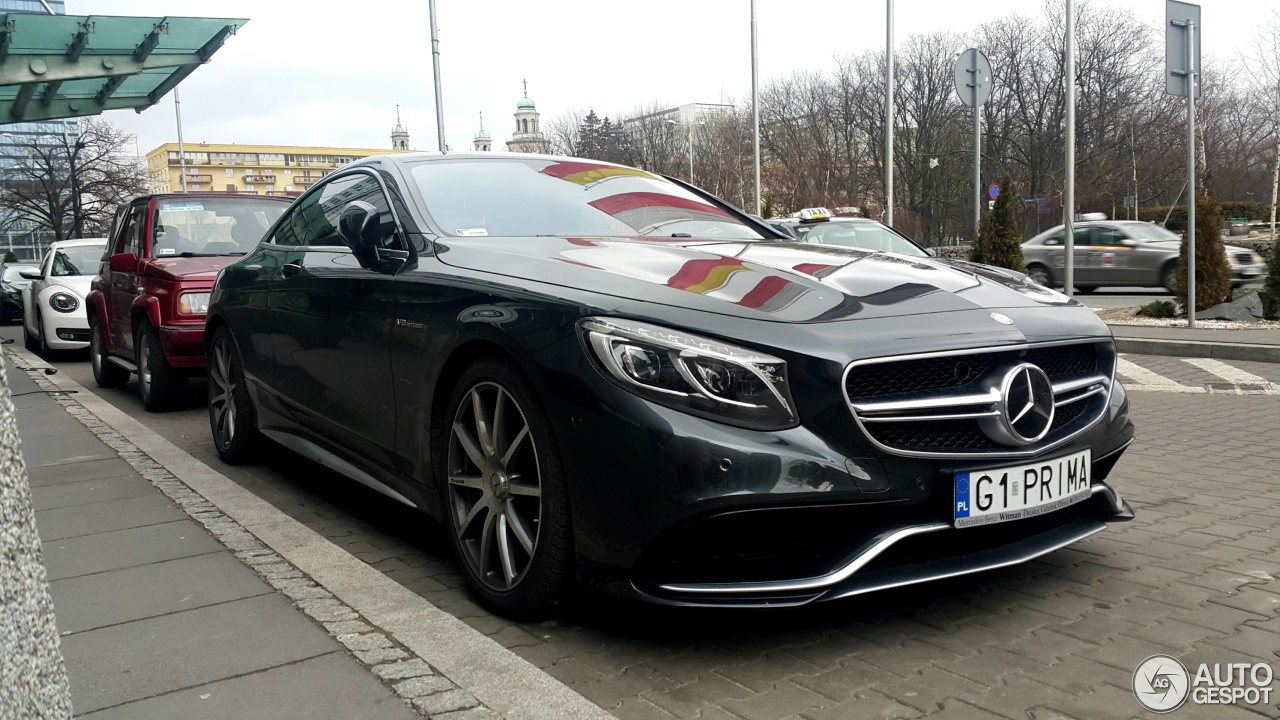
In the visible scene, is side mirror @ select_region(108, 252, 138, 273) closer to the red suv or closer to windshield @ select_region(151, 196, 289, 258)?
the red suv

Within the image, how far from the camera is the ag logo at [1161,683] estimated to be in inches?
104

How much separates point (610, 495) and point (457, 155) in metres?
2.31

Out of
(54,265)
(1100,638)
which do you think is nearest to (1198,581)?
(1100,638)

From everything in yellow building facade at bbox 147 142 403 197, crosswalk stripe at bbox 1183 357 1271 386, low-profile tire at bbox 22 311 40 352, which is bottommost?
crosswalk stripe at bbox 1183 357 1271 386

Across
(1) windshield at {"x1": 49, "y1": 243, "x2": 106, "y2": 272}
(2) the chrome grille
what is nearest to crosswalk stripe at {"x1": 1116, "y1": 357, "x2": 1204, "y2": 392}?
(2) the chrome grille

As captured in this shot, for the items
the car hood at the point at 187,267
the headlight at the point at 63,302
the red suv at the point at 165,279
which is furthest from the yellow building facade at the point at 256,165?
the car hood at the point at 187,267

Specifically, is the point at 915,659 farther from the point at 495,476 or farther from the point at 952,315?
the point at 495,476

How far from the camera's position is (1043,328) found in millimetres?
3238

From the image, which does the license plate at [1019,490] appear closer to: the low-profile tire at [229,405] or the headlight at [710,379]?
the headlight at [710,379]

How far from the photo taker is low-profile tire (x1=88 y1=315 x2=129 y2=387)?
33.1ft

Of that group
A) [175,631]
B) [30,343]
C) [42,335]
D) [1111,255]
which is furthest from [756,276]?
[1111,255]

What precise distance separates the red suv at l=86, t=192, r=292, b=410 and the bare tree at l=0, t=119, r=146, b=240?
4320 cm

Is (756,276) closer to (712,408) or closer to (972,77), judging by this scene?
(712,408)

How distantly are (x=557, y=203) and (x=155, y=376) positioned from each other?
500 centimetres
